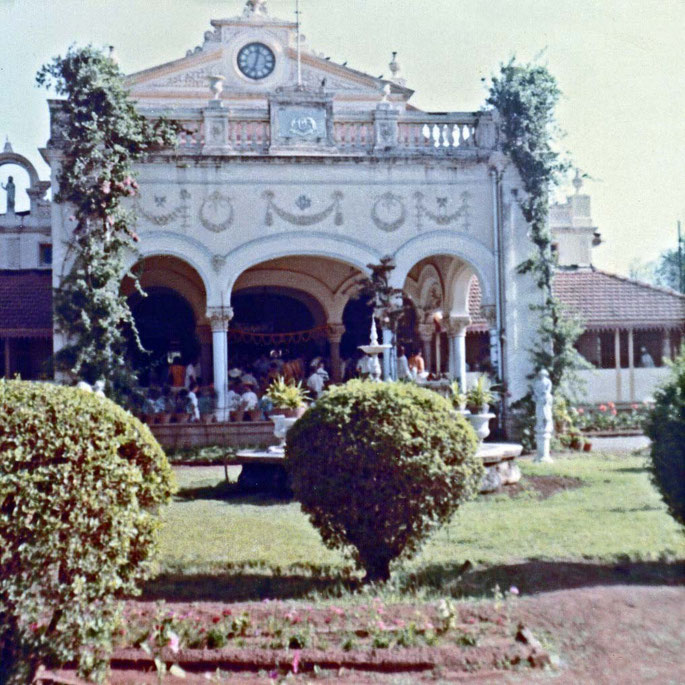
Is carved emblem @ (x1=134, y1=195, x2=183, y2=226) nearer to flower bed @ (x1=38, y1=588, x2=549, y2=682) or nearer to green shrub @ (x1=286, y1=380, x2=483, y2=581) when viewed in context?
green shrub @ (x1=286, y1=380, x2=483, y2=581)

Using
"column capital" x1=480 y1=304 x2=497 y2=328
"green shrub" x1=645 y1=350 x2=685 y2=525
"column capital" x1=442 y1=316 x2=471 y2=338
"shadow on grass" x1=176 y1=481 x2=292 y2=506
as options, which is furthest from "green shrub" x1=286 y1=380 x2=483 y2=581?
"column capital" x1=442 y1=316 x2=471 y2=338

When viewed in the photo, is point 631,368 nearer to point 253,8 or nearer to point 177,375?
point 177,375

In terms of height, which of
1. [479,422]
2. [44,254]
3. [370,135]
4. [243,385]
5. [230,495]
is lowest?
[230,495]

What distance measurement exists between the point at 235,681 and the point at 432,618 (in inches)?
54.7

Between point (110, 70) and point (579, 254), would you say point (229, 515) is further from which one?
point (579, 254)

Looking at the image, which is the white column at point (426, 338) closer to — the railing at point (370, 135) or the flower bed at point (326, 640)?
the railing at point (370, 135)

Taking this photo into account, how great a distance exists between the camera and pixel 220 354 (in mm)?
17828

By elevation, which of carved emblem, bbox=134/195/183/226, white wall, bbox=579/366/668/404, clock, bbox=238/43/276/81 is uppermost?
clock, bbox=238/43/276/81

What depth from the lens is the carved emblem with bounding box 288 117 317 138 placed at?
1792 cm

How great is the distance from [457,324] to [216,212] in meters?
6.97

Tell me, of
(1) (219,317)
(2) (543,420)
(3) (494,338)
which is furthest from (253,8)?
(2) (543,420)

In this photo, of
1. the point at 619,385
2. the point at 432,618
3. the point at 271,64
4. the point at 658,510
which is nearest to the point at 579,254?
the point at 619,385

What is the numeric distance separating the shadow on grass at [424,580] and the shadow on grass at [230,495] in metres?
Result: 4.03

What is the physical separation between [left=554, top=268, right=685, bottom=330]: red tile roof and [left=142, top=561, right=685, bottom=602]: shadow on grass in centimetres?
1494
